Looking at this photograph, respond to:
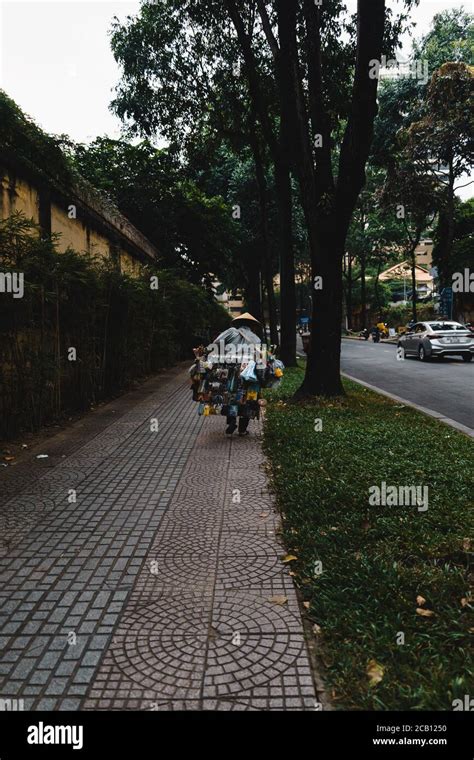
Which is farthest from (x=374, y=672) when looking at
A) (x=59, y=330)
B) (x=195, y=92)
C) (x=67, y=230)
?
(x=195, y=92)

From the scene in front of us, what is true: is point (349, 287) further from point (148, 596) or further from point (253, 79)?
point (148, 596)

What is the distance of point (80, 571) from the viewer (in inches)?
133

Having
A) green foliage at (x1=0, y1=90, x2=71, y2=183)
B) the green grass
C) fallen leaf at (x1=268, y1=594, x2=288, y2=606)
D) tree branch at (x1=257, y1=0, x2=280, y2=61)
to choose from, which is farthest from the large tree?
fallen leaf at (x1=268, y1=594, x2=288, y2=606)

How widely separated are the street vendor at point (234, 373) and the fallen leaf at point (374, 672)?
15.3 feet

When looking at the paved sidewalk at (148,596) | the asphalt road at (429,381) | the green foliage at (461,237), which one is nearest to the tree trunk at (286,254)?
the asphalt road at (429,381)

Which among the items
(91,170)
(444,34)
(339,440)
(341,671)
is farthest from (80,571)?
(444,34)

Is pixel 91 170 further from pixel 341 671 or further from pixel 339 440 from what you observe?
→ pixel 341 671

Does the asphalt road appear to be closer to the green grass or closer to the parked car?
the parked car

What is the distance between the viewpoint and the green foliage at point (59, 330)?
669 centimetres

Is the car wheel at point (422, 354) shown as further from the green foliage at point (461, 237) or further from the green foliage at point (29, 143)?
the green foliage at point (29, 143)

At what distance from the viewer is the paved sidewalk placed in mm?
2287

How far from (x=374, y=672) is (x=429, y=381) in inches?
478

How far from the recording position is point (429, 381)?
13.5m

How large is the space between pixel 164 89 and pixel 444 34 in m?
20.9
